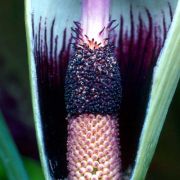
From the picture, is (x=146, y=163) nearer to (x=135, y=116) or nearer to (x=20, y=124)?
(x=135, y=116)

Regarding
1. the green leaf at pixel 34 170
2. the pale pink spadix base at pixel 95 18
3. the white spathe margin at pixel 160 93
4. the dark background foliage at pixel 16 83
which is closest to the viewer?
the white spathe margin at pixel 160 93

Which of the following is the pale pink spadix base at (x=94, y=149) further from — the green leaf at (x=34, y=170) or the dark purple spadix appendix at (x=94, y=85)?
the green leaf at (x=34, y=170)

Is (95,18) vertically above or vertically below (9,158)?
above

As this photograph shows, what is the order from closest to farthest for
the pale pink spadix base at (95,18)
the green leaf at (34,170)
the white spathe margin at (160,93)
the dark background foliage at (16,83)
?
the white spathe margin at (160,93) → the pale pink spadix base at (95,18) → the green leaf at (34,170) → the dark background foliage at (16,83)

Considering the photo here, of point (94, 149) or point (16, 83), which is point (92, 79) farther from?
point (16, 83)

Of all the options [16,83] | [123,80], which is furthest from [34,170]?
[123,80]

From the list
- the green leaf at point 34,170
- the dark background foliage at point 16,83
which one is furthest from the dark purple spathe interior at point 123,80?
the dark background foliage at point 16,83
